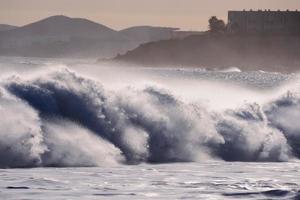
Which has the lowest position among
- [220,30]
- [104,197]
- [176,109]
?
[104,197]

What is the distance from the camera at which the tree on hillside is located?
631 feet

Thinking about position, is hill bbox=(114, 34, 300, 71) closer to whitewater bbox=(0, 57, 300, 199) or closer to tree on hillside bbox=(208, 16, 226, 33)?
tree on hillside bbox=(208, 16, 226, 33)

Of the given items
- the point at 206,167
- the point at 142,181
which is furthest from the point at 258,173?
the point at 142,181

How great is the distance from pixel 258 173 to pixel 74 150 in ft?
15.0

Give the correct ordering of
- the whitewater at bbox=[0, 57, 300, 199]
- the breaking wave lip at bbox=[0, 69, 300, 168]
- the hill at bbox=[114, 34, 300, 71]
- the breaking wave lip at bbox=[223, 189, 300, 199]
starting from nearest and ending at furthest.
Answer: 1. the breaking wave lip at bbox=[223, 189, 300, 199]
2. the whitewater at bbox=[0, 57, 300, 199]
3. the breaking wave lip at bbox=[0, 69, 300, 168]
4. the hill at bbox=[114, 34, 300, 71]

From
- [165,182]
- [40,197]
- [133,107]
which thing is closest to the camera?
[40,197]

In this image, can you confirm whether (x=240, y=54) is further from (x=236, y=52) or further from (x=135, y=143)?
(x=135, y=143)

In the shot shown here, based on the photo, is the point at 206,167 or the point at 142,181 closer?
the point at 142,181

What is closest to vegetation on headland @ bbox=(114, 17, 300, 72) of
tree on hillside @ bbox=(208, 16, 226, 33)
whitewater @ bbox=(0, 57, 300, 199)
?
tree on hillside @ bbox=(208, 16, 226, 33)

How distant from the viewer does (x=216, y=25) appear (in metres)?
193

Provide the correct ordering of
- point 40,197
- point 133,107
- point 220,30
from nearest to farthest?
point 40,197, point 133,107, point 220,30

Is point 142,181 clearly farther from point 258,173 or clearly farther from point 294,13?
point 294,13

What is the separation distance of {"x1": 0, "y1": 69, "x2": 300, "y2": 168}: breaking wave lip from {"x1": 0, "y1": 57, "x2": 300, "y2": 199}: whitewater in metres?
0.03

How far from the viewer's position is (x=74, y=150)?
25156 millimetres
